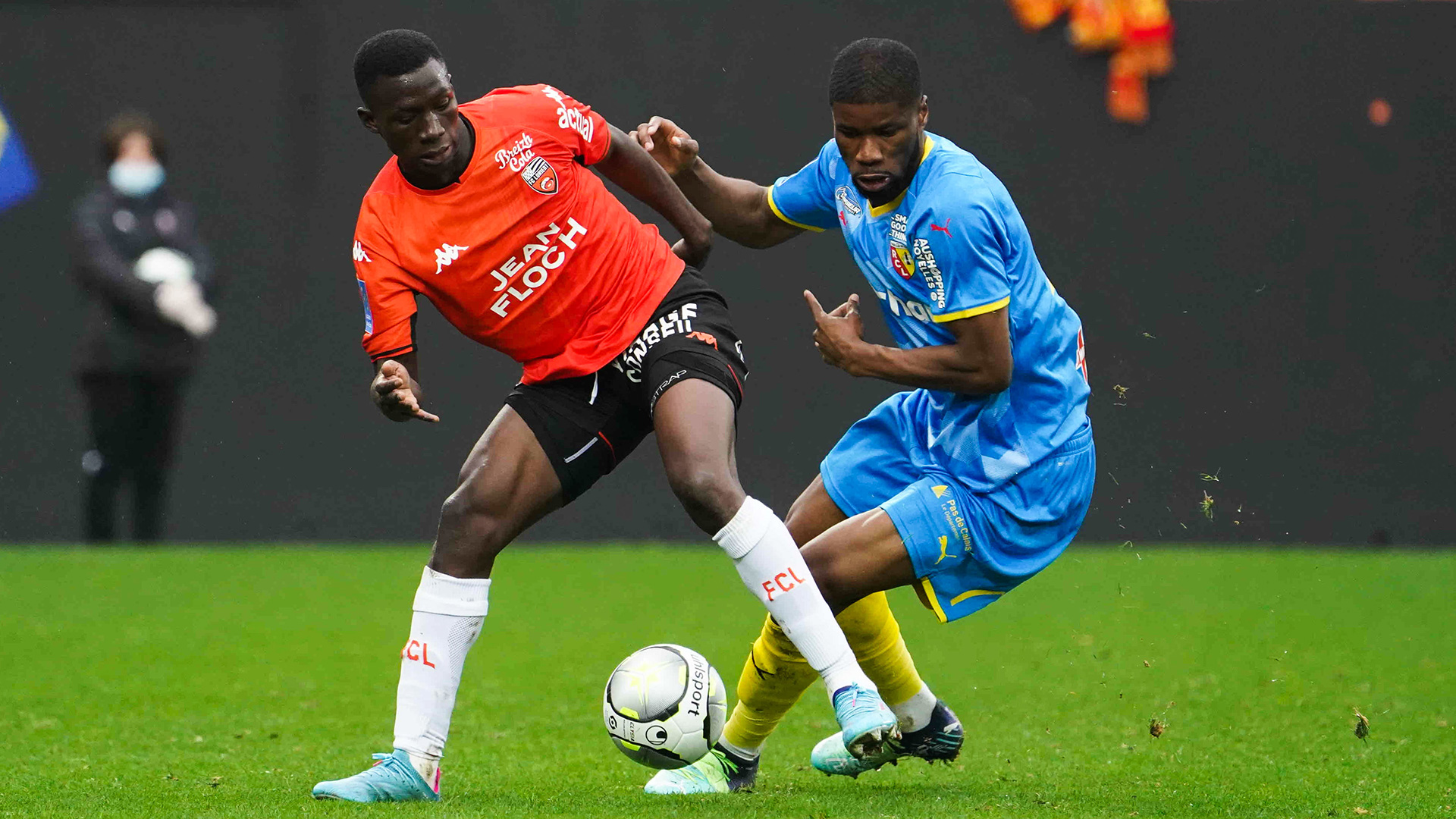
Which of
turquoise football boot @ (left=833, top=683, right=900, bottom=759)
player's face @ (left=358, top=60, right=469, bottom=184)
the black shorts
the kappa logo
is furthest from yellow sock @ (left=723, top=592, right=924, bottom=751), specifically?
player's face @ (left=358, top=60, right=469, bottom=184)

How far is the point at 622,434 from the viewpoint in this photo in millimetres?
4422

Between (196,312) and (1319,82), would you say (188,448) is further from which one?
(1319,82)

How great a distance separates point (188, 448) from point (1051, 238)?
18.7ft

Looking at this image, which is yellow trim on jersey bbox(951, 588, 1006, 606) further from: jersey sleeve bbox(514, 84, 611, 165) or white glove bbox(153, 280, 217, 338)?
white glove bbox(153, 280, 217, 338)

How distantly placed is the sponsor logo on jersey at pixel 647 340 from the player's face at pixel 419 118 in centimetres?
69

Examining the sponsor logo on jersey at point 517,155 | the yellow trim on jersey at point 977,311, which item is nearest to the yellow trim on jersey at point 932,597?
the yellow trim on jersey at point 977,311

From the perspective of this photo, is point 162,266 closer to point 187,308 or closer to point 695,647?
point 187,308

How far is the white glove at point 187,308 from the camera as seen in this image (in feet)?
32.8

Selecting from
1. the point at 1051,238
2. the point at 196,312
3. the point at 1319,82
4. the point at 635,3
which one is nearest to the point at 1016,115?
the point at 1051,238

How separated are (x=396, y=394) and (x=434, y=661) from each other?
752 millimetres

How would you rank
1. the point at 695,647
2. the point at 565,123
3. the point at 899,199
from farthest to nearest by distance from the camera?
the point at 695,647 → the point at 565,123 → the point at 899,199

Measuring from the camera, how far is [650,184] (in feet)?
15.2

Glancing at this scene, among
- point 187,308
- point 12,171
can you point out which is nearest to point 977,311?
point 187,308

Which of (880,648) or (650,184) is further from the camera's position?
(650,184)
